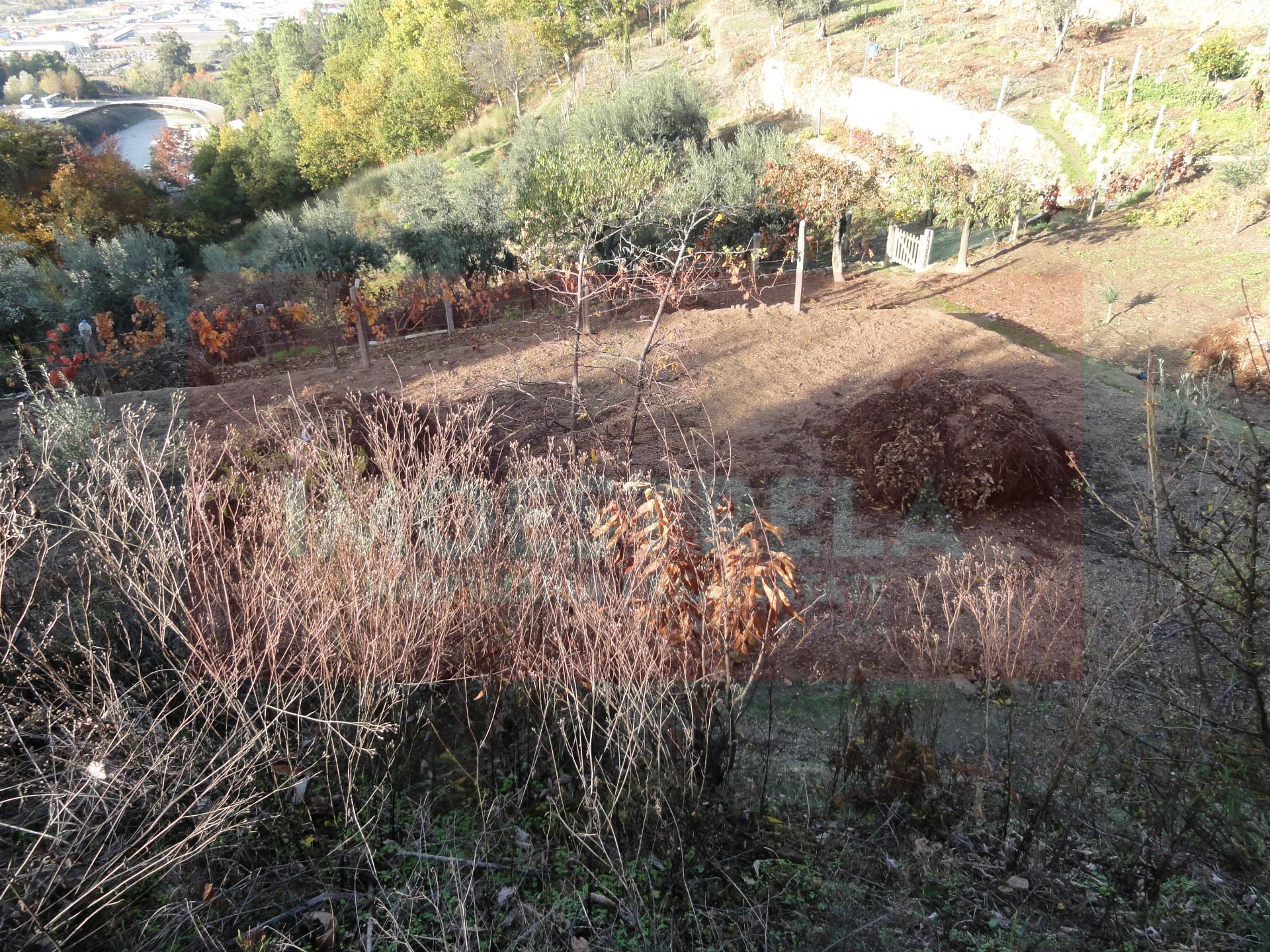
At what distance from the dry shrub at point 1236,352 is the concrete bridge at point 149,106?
190ft

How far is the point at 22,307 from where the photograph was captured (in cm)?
1138

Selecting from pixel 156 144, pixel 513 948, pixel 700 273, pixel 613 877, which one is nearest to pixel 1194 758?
pixel 613 877

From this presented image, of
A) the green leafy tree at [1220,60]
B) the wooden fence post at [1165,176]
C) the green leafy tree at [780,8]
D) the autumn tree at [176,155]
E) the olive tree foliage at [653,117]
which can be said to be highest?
the green leafy tree at [780,8]

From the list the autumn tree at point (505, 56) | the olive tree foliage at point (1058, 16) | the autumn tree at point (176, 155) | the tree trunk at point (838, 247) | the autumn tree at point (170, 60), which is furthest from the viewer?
the autumn tree at point (170, 60)

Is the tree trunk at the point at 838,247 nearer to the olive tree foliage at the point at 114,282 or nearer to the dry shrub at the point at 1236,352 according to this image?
the dry shrub at the point at 1236,352

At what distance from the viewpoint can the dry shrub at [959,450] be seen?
548 centimetres

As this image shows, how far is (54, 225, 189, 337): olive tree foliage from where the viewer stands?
40.3 ft

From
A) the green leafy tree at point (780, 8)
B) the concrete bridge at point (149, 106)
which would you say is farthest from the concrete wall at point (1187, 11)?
the concrete bridge at point (149, 106)

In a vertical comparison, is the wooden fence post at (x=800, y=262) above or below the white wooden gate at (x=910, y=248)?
above

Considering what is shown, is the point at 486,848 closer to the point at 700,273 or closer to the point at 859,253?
the point at 700,273

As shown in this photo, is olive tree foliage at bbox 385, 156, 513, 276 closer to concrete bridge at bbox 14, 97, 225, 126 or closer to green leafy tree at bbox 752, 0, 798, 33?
green leafy tree at bbox 752, 0, 798, 33

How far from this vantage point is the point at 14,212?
1891 centimetres

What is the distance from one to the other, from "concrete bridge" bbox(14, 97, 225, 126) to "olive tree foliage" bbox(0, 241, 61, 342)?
45.8 m

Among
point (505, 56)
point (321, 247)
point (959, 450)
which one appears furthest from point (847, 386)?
point (505, 56)
